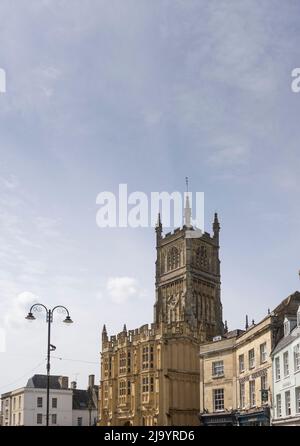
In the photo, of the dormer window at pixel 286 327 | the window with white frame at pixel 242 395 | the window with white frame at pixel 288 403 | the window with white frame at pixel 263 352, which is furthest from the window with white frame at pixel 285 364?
the window with white frame at pixel 242 395

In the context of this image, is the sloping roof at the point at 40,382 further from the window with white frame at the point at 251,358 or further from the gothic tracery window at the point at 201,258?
the window with white frame at the point at 251,358

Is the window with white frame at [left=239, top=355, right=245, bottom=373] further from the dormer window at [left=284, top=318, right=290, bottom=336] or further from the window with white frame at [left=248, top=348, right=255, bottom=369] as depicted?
the dormer window at [left=284, top=318, right=290, bottom=336]

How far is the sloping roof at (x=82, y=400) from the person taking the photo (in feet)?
297

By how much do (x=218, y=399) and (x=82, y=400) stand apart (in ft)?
142

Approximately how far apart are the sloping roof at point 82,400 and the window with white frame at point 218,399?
3934 centimetres

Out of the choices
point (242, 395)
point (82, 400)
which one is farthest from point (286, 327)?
point (82, 400)

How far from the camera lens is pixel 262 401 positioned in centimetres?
4484

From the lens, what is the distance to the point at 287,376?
40.3m

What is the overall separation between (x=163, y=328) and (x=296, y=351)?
3395cm

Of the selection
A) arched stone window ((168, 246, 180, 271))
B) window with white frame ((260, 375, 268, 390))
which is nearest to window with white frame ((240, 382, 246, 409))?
window with white frame ((260, 375, 268, 390))

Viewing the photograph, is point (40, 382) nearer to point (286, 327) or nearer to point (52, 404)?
point (52, 404)

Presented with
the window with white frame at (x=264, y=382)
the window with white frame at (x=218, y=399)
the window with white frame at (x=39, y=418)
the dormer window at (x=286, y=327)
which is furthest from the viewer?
the window with white frame at (x=39, y=418)

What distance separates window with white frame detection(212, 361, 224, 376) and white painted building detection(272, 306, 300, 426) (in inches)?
438
